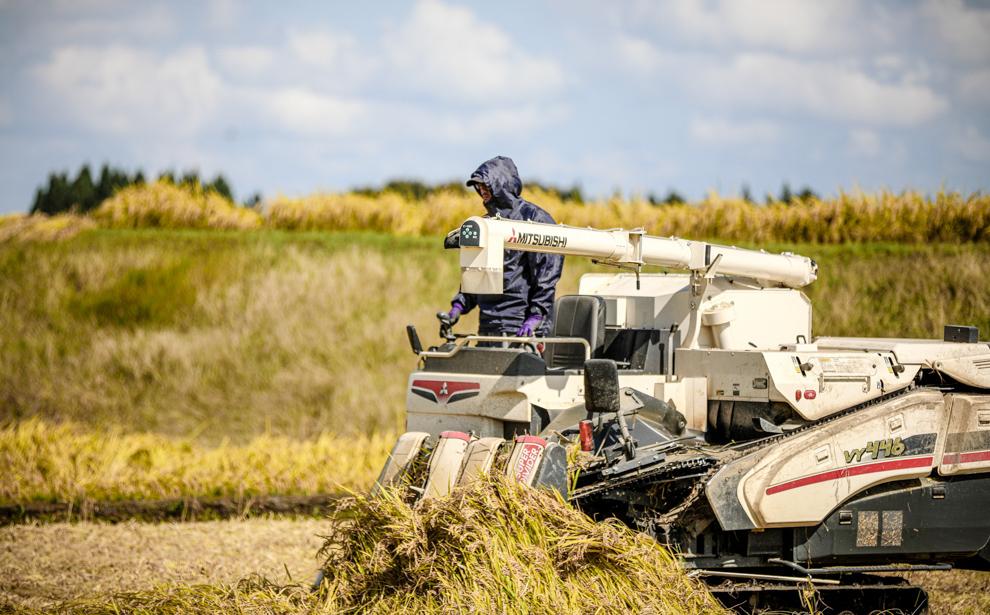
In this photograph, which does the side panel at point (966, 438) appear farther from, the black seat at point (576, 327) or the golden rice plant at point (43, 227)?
the golden rice plant at point (43, 227)

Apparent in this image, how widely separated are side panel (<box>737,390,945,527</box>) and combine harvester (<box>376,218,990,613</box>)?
1 cm

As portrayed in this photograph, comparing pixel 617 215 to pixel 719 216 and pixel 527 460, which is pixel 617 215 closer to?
pixel 719 216

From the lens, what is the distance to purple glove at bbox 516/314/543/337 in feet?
26.5

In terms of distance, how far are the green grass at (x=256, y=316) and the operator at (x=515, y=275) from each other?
6.68 m

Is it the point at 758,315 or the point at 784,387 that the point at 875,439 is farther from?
the point at 758,315

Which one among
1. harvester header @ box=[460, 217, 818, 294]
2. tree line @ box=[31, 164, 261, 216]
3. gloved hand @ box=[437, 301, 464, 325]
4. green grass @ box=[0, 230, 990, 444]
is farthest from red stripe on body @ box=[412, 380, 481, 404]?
tree line @ box=[31, 164, 261, 216]

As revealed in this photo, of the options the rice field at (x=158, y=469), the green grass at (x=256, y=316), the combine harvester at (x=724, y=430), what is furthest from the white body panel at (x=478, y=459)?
the green grass at (x=256, y=316)

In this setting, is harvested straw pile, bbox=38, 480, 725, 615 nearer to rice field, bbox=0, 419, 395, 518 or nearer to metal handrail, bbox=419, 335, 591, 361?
metal handrail, bbox=419, 335, 591, 361

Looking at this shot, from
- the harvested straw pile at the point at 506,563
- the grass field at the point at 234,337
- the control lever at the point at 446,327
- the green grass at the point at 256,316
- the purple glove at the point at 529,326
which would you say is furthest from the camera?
the green grass at the point at 256,316

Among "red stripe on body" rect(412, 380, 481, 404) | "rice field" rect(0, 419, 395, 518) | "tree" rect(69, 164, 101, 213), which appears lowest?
"rice field" rect(0, 419, 395, 518)

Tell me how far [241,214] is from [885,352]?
15029 mm

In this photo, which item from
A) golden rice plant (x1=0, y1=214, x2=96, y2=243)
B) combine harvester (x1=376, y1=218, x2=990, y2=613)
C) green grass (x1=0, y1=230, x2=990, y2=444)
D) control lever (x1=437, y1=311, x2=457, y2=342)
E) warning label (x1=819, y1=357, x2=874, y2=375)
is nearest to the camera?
combine harvester (x1=376, y1=218, x2=990, y2=613)

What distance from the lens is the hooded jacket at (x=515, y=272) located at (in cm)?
816

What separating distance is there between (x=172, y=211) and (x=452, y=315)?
13.6 metres
